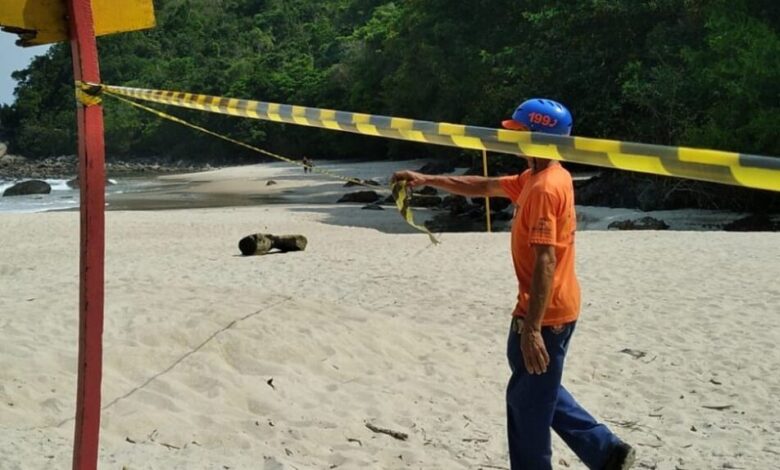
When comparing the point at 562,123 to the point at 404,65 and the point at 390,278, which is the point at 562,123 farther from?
the point at 404,65

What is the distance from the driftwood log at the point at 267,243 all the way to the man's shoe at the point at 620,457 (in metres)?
9.12

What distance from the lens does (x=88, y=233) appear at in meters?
2.70

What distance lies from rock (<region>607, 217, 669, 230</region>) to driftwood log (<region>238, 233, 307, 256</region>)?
9143mm

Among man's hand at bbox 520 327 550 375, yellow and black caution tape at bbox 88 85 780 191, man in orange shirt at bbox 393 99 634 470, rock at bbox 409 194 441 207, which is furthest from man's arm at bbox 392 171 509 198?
rock at bbox 409 194 441 207

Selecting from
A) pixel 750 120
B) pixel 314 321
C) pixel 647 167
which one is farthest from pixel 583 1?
pixel 647 167

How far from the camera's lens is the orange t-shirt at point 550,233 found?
3.28 metres

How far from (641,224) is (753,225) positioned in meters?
2.64

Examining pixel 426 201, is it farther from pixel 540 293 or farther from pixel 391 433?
pixel 540 293

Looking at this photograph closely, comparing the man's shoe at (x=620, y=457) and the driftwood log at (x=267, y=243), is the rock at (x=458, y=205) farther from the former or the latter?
the man's shoe at (x=620, y=457)

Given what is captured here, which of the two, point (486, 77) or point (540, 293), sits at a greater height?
point (486, 77)

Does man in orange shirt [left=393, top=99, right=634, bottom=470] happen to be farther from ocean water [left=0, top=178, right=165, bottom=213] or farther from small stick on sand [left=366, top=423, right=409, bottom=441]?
ocean water [left=0, top=178, right=165, bottom=213]

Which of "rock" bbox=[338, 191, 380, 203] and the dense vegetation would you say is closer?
the dense vegetation

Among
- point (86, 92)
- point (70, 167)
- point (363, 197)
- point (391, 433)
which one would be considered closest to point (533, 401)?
point (391, 433)

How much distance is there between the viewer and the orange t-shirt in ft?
10.8
